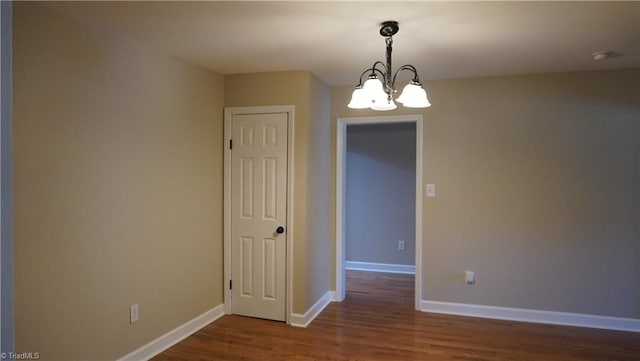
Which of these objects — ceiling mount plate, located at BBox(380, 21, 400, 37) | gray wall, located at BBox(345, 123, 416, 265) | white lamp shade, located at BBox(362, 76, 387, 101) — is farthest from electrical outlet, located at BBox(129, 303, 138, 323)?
gray wall, located at BBox(345, 123, 416, 265)

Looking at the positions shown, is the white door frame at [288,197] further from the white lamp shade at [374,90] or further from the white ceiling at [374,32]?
the white lamp shade at [374,90]

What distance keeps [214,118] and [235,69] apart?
0.50 meters

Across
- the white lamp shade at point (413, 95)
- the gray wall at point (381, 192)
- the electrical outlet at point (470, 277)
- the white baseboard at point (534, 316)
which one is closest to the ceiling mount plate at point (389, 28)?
the white lamp shade at point (413, 95)

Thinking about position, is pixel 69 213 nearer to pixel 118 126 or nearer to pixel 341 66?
pixel 118 126

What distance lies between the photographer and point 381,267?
18.2 feet

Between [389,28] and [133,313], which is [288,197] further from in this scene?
[389,28]

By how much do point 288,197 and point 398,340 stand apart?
1.56 meters

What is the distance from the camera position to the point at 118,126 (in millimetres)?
2576

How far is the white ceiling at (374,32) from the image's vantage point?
84.9 inches

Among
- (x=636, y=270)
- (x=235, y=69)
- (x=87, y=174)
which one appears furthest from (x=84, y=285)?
(x=636, y=270)

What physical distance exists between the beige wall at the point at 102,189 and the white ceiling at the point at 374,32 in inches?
8.9

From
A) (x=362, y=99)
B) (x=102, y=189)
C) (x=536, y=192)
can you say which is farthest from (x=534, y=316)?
(x=102, y=189)

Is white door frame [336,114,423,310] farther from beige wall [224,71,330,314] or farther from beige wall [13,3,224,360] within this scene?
beige wall [13,3,224,360]

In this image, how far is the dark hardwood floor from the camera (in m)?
2.93
